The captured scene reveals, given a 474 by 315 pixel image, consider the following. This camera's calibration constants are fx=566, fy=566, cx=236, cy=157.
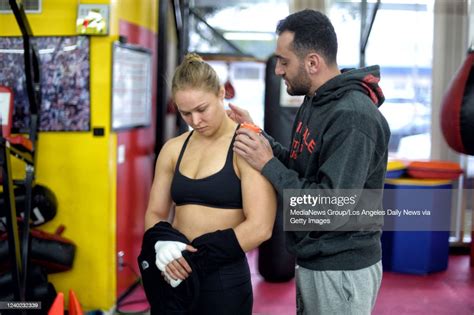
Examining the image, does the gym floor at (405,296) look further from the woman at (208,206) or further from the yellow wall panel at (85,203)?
the woman at (208,206)

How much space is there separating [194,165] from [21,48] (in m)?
2.10

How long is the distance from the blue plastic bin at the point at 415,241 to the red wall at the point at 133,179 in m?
2.09

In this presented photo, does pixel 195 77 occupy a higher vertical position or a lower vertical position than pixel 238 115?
higher

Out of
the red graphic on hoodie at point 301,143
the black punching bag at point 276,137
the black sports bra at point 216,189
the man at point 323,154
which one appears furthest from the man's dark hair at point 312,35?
the black punching bag at point 276,137

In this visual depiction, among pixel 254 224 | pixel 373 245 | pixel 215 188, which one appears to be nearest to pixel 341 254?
pixel 373 245

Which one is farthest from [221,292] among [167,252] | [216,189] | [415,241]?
[415,241]

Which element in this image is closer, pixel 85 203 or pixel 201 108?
pixel 201 108

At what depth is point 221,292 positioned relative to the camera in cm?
185

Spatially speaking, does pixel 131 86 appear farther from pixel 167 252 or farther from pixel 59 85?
pixel 167 252

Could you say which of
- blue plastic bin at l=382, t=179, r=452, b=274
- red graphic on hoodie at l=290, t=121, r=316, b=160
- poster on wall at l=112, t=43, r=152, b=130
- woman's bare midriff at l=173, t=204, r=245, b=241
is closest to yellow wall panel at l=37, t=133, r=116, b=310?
poster on wall at l=112, t=43, r=152, b=130

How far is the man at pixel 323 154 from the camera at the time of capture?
1.70 meters

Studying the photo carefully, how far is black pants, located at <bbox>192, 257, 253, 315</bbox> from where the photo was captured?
1846 mm

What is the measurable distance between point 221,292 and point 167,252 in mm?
244

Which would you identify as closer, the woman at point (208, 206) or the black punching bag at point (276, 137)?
the woman at point (208, 206)
